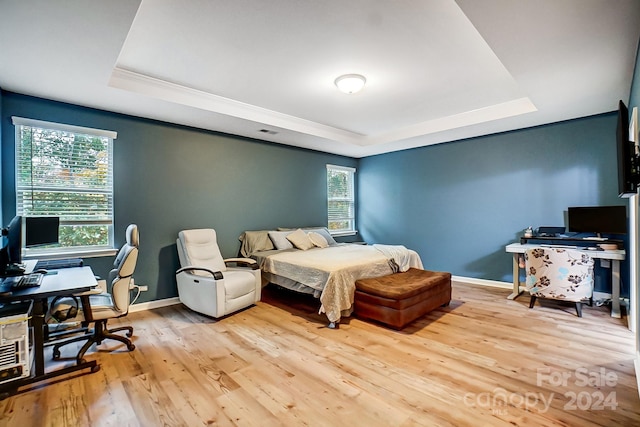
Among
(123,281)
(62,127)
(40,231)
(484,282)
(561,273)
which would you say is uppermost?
(62,127)

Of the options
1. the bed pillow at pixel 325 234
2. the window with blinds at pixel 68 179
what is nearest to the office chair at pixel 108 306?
the window with blinds at pixel 68 179

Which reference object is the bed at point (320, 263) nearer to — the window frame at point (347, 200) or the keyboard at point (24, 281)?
the window frame at point (347, 200)

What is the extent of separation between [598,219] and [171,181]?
580 cm

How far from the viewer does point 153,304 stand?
4.02 m

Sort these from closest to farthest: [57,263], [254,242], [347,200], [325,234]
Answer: [57,263] → [254,242] → [325,234] → [347,200]

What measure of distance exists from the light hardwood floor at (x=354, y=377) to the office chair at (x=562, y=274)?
0.28 m

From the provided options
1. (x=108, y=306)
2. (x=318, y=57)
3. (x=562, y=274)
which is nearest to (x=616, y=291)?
(x=562, y=274)

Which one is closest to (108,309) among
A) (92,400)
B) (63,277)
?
(63,277)

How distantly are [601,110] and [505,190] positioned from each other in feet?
5.05

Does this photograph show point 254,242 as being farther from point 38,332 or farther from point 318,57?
point 318,57

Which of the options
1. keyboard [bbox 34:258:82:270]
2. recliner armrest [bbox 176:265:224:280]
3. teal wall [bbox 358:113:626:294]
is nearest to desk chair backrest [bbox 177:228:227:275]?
recliner armrest [bbox 176:265:224:280]

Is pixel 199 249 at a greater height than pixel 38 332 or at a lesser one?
greater

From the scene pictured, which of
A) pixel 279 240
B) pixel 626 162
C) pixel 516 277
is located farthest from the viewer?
pixel 279 240

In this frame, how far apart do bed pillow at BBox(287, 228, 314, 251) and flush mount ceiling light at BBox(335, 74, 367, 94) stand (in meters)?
2.66
